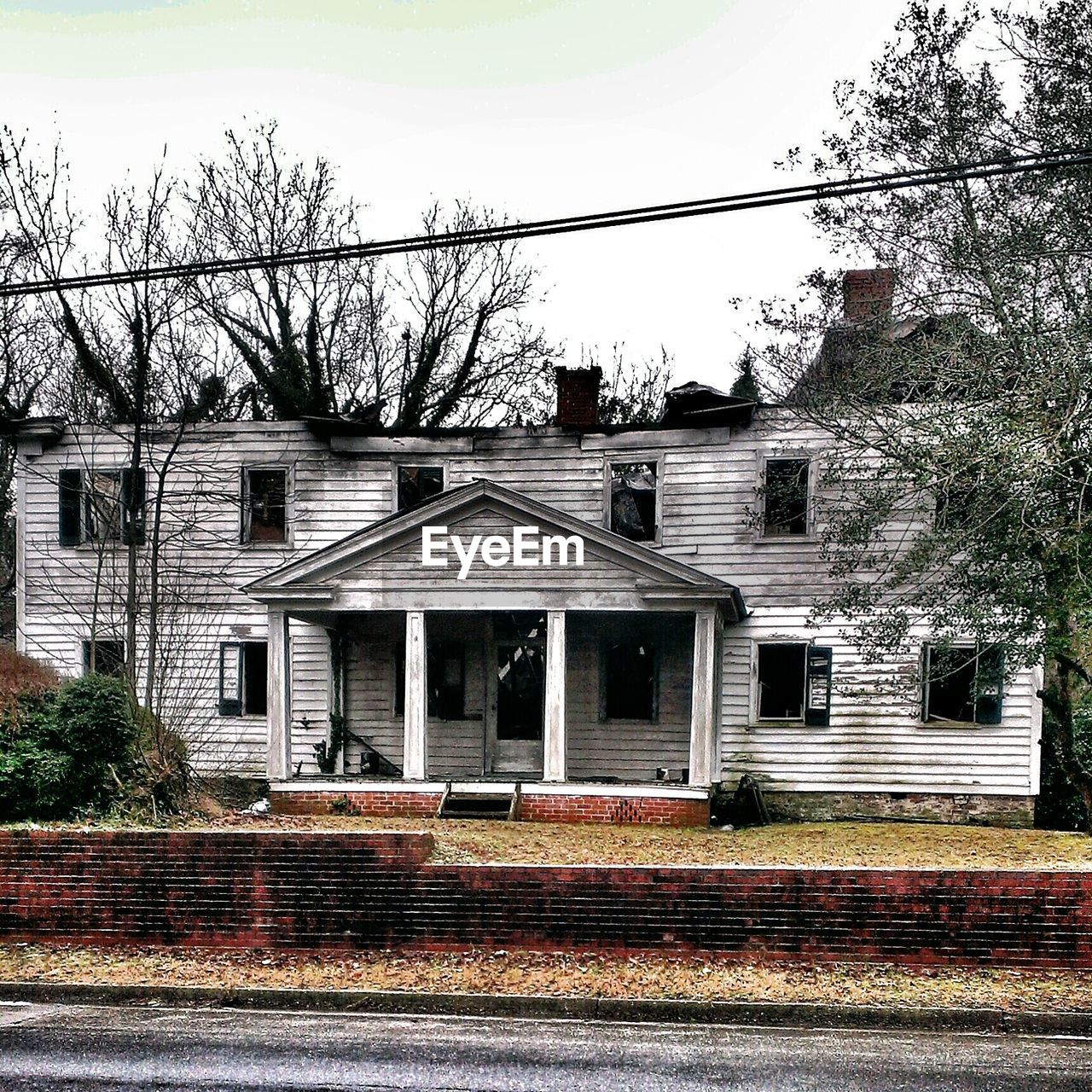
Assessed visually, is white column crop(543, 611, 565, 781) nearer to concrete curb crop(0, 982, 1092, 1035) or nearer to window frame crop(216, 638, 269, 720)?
window frame crop(216, 638, 269, 720)

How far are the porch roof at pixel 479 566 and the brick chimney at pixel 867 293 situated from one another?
14.9 ft

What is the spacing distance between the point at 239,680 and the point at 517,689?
16.4 ft

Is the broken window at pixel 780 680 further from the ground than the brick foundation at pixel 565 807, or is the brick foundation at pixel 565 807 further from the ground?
the broken window at pixel 780 680

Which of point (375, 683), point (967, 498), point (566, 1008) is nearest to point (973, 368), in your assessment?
point (967, 498)

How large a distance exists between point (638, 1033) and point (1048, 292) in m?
10.4

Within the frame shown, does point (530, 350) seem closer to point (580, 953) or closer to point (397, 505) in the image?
point (397, 505)

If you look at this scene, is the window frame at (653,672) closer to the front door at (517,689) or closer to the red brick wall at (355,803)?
the front door at (517,689)

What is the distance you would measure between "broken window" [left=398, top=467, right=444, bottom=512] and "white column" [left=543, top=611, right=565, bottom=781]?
4641 mm

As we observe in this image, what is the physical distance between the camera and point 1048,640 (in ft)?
52.0

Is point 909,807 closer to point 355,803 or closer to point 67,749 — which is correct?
point 355,803

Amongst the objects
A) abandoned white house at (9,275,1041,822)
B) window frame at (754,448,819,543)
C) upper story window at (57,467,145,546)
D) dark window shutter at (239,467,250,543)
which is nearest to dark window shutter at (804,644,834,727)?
abandoned white house at (9,275,1041,822)

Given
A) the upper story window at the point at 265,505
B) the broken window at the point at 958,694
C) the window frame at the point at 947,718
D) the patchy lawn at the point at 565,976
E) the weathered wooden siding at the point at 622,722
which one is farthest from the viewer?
the upper story window at the point at 265,505

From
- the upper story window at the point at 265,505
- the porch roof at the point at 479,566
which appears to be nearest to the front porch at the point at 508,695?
the porch roof at the point at 479,566

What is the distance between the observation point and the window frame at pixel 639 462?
22.0 metres
